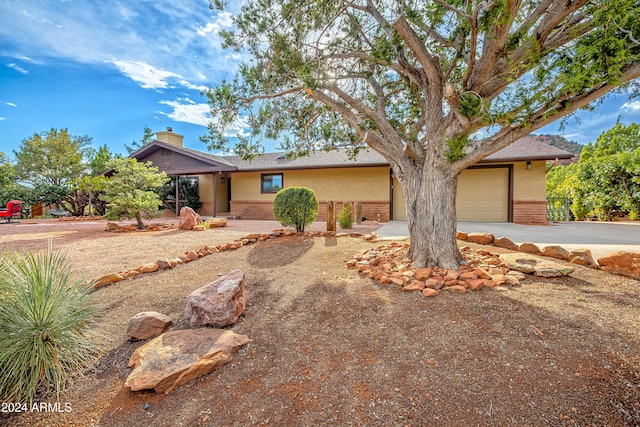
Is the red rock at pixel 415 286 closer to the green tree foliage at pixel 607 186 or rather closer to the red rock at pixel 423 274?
the red rock at pixel 423 274

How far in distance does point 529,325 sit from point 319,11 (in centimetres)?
501

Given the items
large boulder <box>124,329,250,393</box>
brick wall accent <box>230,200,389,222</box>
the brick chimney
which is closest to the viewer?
large boulder <box>124,329,250,393</box>

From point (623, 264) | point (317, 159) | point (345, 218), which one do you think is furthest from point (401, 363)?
point (317, 159)

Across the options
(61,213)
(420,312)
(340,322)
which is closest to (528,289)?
(420,312)

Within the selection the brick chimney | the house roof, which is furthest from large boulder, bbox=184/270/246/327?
the brick chimney

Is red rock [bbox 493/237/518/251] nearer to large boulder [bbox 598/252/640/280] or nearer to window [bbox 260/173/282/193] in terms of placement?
large boulder [bbox 598/252/640/280]

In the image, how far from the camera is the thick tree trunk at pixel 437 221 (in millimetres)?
3885

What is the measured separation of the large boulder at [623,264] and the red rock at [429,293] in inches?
108

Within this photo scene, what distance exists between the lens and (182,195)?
51.5 ft

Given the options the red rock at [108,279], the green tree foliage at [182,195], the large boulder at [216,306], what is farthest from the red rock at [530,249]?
the green tree foliage at [182,195]

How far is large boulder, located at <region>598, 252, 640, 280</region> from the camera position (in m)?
3.51

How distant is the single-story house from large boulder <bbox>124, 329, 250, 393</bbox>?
724cm

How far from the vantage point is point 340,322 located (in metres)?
2.69

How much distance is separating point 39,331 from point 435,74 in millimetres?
5287
